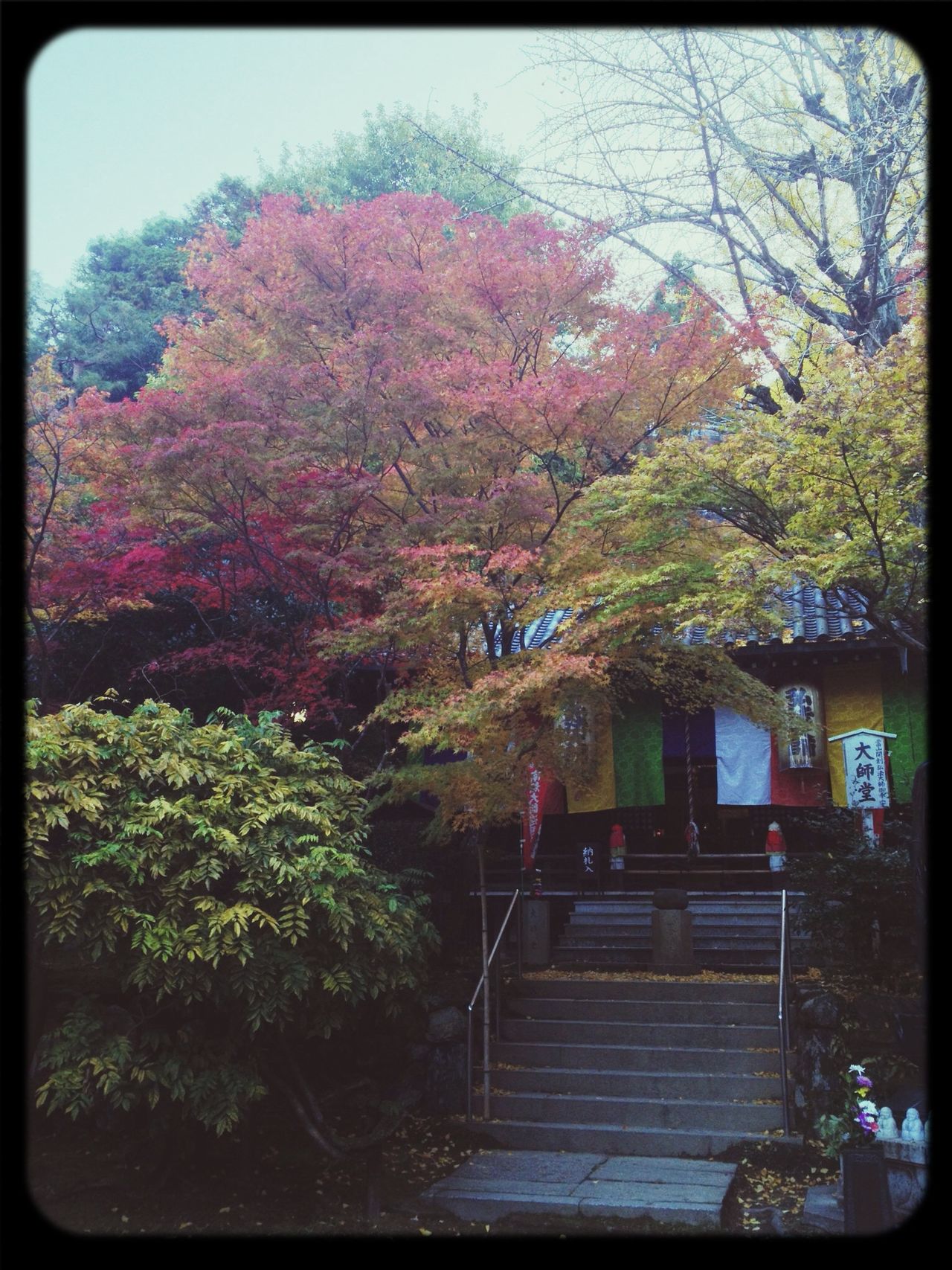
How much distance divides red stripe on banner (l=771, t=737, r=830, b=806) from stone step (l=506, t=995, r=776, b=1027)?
4467 mm

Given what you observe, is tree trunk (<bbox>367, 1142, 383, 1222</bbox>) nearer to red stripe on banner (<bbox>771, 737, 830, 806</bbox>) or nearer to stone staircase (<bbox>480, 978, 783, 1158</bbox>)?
stone staircase (<bbox>480, 978, 783, 1158</bbox>)

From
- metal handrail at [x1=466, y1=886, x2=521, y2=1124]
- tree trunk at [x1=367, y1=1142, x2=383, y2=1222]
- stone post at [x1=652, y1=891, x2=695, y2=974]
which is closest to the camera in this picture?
tree trunk at [x1=367, y1=1142, x2=383, y2=1222]

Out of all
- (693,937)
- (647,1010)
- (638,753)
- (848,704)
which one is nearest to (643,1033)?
(647,1010)

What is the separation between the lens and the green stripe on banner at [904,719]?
46.8 feet

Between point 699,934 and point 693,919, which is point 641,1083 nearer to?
point 699,934

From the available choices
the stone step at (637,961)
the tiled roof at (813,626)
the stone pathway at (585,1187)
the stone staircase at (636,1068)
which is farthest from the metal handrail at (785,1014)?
the tiled roof at (813,626)

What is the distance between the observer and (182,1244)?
729 cm

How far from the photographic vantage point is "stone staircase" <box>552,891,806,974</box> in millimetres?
12102

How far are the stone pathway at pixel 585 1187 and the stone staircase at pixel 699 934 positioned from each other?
142 inches

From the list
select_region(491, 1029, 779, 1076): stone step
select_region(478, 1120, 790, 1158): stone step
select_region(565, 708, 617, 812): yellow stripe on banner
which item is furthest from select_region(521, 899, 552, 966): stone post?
select_region(478, 1120, 790, 1158): stone step

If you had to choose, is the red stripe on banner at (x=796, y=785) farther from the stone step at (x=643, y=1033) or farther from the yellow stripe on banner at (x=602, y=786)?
the stone step at (x=643, y=1033)

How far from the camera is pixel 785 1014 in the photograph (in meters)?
9.71

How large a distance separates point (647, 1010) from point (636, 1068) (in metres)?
0.87

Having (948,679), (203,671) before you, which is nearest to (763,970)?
(948,679)
